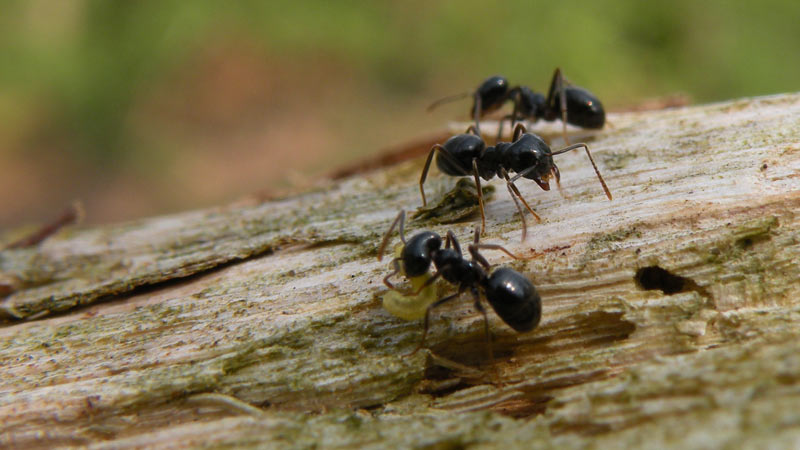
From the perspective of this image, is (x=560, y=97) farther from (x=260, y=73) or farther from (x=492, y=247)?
(x=260, y=73)

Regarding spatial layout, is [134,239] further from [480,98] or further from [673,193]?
[673,193]

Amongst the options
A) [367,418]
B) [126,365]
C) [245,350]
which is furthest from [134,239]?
[367,418]

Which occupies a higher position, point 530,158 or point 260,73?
point 260,73

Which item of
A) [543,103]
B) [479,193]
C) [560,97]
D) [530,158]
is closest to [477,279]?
[479,193]

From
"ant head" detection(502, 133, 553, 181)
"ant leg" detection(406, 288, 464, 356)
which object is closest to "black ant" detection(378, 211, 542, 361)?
"ant leg" detection(406, 288, 464, 356)

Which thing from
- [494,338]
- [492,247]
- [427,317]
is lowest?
[494,338]

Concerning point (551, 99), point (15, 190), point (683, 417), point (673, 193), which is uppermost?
point (15, 190)

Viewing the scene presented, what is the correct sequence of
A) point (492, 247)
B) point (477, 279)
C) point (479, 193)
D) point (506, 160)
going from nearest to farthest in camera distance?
point (477, 279) < point (492, 247) < point (479, 193) < point (506, 160)

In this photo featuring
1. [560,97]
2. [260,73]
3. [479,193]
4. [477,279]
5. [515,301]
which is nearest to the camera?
[515,301]
